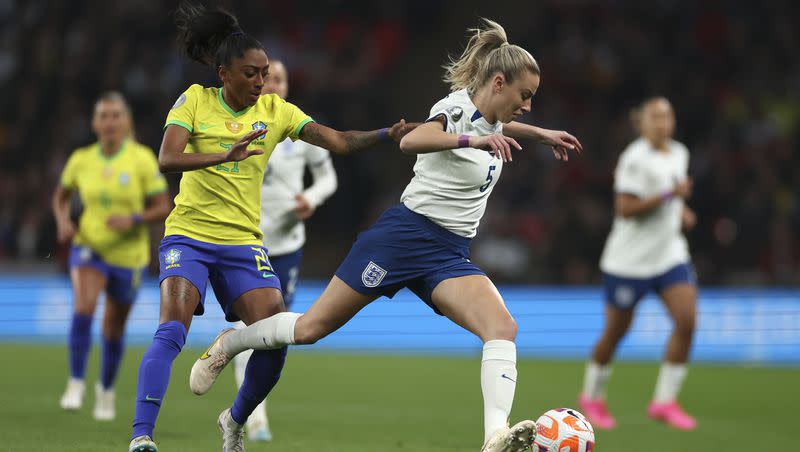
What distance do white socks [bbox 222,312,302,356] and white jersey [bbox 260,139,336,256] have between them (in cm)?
196

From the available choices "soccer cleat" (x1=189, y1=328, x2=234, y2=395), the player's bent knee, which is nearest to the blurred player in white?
"soccer cleat" (x1=189, y1=328, x2=234, y2=395)

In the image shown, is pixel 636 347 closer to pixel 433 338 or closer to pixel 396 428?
Answer: pixel 433 338

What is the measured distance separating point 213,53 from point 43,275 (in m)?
10.5

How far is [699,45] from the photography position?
20.4 meters

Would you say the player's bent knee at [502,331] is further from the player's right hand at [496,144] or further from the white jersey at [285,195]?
the white jersey at [285,195]

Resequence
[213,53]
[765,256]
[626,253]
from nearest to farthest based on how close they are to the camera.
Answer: [213,53], [626,253], [765,256]

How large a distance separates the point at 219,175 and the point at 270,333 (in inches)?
35.4

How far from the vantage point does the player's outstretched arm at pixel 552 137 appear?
19.8 feet

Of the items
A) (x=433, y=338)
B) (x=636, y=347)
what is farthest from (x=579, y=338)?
(x=433, y=338)

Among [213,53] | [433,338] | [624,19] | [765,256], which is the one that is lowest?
[433,338]

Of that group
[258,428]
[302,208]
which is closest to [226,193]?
[302,208]

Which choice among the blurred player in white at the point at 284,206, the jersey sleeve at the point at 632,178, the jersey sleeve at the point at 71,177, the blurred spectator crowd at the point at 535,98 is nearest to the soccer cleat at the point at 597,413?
the jersey sleeve at the point at 632,178

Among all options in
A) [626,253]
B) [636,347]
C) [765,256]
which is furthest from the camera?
[765,256]

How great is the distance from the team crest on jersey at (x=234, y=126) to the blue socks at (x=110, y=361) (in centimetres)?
352
